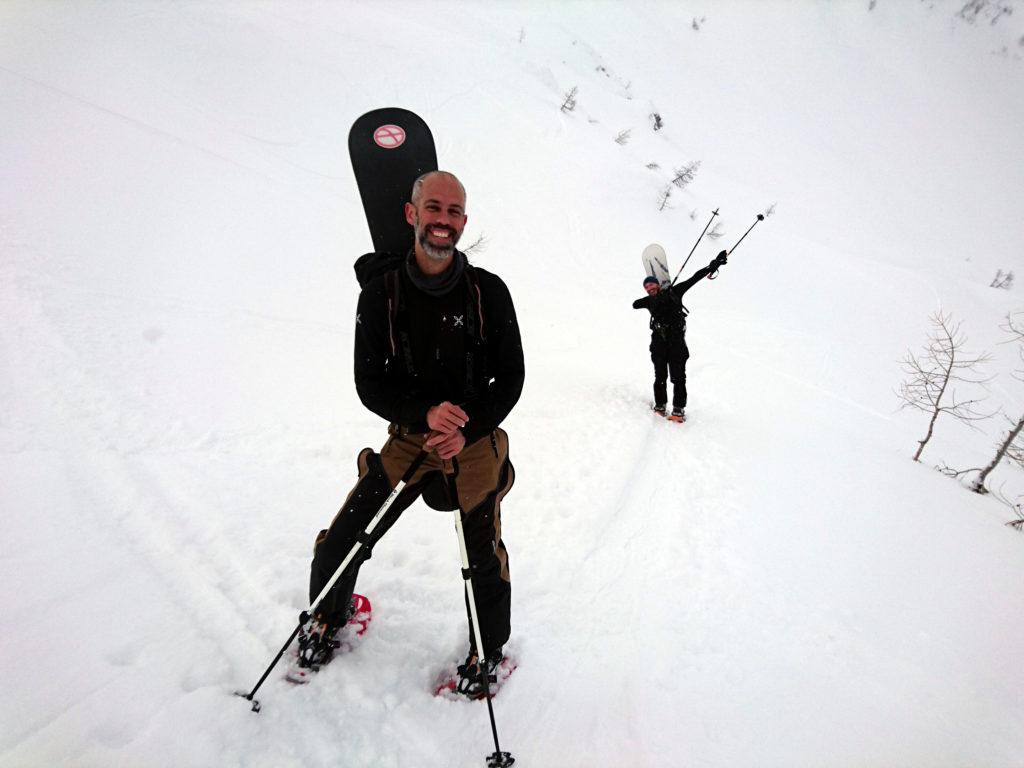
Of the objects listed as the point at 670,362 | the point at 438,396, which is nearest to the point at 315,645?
the point at 438,396

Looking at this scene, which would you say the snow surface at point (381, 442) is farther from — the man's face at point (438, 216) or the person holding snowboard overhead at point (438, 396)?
the man's face at point (438, 216)

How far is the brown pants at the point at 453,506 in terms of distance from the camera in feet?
7.54

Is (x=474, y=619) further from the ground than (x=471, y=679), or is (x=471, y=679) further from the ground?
(x=474, y=619)

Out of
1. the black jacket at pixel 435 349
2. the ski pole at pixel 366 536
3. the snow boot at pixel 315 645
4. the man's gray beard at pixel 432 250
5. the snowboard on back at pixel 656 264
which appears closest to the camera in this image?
the man's gray beard at pixel 432 250

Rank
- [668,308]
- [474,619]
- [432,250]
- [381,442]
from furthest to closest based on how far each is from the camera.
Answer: [668,308] < [381,442] < [474,619] < [432,250]

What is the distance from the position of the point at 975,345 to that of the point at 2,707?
72.0 feet

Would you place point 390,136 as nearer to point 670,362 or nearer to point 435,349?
point 435,349

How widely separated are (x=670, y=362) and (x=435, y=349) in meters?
5.10

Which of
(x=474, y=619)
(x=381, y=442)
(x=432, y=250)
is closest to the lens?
(x=432, y=250)

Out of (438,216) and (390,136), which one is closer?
(438,216)

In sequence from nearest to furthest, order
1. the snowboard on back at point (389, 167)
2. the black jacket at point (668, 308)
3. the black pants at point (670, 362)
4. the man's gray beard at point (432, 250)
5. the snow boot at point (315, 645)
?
the man's gray beard at point (432, 250), the snow boot at point (315, 645), the snowboard on back at point (389, 167), the black jacket at point (668, 308), the black pants at point (670, 362)

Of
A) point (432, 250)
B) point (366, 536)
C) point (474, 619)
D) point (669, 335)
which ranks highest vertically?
point (432, 250)

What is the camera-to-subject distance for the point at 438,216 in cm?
206

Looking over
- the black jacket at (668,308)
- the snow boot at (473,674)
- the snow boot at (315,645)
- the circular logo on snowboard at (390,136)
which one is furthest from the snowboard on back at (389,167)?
the black jacket at (668,308)
